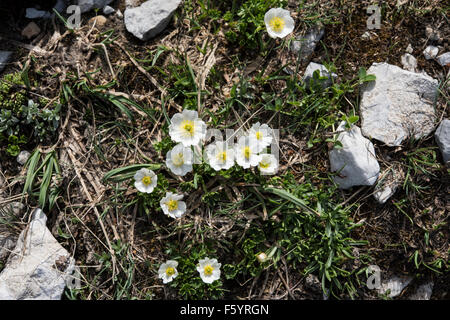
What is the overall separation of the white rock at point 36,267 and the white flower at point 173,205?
92cm

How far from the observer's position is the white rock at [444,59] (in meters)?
3.31

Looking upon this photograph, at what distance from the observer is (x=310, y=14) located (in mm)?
3316

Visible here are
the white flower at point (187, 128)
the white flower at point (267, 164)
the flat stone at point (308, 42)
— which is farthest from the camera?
the flat stone at point (308, 42)

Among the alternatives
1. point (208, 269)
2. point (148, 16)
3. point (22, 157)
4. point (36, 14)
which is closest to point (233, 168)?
point (208, 269)

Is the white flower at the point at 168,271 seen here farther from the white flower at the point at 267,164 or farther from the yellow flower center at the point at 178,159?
Result: the white flower at the point at 267,164

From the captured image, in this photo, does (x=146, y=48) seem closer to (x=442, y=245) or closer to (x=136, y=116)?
(x=136, y=116)

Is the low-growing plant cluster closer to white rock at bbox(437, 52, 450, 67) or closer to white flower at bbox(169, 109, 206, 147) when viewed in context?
white flower at bbox(169, 109, 206, 147)

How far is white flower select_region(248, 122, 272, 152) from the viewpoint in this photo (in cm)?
308

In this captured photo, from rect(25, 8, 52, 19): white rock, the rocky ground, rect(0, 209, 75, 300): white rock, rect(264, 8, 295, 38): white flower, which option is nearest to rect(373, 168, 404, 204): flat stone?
the rocky ground

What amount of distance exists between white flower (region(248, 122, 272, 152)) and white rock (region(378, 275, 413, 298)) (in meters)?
1.52

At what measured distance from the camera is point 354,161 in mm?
3143

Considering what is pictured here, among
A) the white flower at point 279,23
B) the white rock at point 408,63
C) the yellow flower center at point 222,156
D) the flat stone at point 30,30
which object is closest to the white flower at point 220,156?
the yellow flower center at point 222,156

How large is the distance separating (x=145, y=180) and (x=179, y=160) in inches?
12.2
